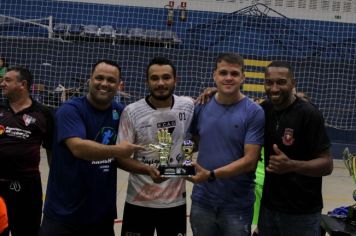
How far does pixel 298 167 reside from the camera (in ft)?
9.34

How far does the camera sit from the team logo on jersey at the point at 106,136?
299cm

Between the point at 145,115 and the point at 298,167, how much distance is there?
98 centimetres

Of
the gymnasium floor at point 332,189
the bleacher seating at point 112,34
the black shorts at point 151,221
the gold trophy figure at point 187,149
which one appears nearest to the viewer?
the gold trophy figure at point 187,149

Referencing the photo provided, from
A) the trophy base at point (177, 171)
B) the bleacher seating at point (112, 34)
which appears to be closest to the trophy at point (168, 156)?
the trophy base at point (177, 171)

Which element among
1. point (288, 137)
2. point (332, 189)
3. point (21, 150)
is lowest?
point (332, 189)

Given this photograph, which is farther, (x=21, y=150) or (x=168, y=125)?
(x=21, y=150)

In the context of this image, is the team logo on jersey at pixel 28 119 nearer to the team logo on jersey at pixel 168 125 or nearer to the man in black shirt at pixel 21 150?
the man in black shirt at pixel 21 150

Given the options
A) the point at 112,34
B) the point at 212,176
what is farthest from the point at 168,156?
the point at 112,34

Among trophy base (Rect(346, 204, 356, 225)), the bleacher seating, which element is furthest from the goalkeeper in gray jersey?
the bleacher seating

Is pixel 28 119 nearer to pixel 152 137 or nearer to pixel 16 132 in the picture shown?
pixel 16 132

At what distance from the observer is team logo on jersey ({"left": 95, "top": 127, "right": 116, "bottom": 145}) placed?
299 centimetres

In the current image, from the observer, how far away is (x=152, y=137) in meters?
3.00

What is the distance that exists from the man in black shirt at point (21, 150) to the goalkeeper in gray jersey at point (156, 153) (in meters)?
1.18

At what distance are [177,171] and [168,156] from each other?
152 mm
